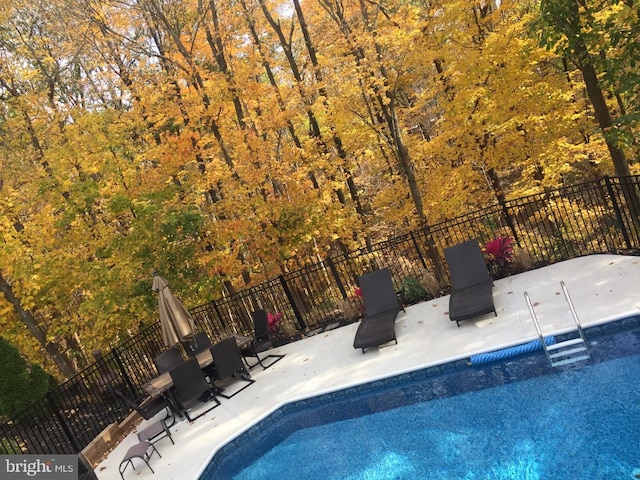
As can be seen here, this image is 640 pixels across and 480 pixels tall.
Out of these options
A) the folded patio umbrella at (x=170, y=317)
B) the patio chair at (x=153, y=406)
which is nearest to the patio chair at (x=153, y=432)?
the patio chair at (x=153, y=406)

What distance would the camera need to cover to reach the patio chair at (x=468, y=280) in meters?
8.16

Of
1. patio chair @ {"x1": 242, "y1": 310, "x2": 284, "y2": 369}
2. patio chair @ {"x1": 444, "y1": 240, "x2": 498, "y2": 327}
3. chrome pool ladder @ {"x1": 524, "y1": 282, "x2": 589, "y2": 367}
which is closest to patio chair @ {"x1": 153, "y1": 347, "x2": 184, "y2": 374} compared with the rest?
patio chair @ {"x1": 242, "y1": 310, "x2": 284, "y2": 369}

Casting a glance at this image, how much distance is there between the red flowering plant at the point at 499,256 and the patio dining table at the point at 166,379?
17.3 feet

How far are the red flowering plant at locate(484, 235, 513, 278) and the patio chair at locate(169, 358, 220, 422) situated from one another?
613cm

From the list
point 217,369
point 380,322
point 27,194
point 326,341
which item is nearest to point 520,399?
point 380,322

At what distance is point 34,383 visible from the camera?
37.3 feet

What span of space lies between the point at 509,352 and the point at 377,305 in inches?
129

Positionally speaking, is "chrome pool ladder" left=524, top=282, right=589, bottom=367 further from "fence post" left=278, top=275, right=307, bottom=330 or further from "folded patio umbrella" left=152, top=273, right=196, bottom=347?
"folded patio umbrella" left=152, top=273, right=196, bottom=347

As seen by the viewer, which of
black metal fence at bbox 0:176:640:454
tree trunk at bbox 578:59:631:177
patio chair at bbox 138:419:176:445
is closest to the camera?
patio chair at bbox 138:419:176:445

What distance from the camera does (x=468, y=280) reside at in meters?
9.09

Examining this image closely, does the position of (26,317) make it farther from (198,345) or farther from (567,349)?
(567,349)

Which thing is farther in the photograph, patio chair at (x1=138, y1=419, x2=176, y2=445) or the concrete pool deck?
patio chair at (x1=138, y1=419, x2=176, y2=445)

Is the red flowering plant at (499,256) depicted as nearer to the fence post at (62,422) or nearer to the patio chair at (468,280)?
the patio chair at (468,280)

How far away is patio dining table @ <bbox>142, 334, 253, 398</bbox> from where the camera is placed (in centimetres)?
879
